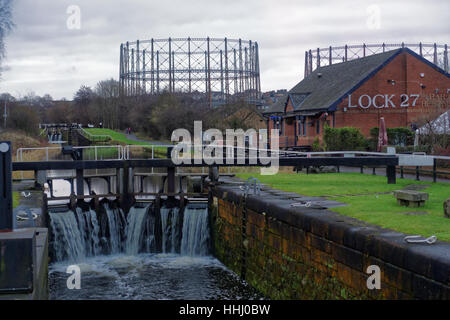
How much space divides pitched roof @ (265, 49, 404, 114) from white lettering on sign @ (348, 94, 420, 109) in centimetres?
97

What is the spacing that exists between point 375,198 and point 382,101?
2569cm

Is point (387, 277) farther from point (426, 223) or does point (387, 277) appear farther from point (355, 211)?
point (355, 211)

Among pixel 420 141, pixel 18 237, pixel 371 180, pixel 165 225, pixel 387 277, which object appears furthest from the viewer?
pixel 420 141

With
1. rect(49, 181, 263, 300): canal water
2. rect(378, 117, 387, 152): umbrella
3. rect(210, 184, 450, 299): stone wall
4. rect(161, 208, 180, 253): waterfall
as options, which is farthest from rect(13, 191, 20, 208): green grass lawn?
rect(378, 117, 387, 152): umbrella

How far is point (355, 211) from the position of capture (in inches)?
546

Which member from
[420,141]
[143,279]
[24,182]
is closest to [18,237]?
[143,279]

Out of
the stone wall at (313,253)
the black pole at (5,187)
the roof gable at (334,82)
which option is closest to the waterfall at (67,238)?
the stone wall at (313,253)

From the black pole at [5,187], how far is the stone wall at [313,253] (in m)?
5.75

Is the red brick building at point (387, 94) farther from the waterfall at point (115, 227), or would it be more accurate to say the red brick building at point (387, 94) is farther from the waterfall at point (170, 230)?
the waterfall at point (115, 227)

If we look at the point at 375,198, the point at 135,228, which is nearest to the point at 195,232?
the point at 135,228

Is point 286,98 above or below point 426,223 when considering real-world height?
above

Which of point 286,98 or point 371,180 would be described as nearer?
point 371,180
